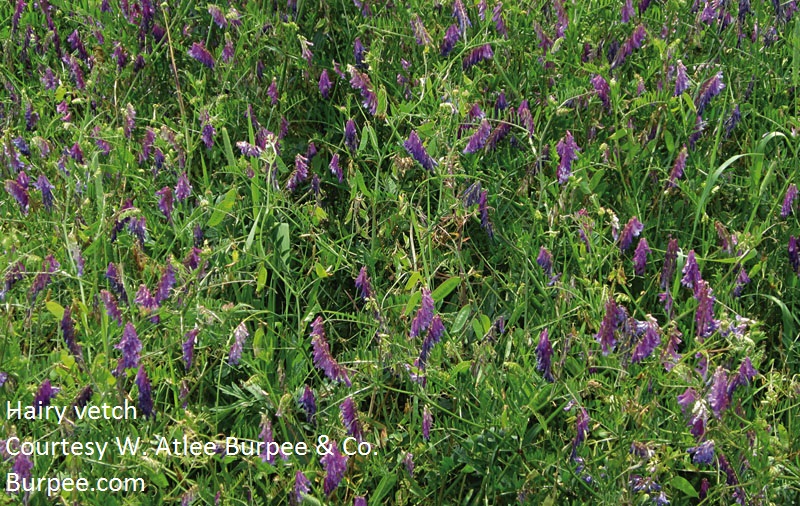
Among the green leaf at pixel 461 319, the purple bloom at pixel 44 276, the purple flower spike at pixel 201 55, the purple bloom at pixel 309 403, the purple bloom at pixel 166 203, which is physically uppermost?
the purple flower spike at pixel 201 55

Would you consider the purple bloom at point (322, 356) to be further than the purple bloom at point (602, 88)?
No

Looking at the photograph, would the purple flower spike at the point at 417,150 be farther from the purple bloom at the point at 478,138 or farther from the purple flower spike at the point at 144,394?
the purple flower spike at the point at 144,394

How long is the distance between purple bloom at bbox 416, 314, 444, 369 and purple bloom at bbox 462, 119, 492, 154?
0.72 m

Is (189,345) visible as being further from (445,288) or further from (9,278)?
(445,288)

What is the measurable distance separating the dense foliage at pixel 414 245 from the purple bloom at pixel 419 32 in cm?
1

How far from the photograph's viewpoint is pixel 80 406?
2.21 meters

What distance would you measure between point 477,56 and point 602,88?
15.4 inches

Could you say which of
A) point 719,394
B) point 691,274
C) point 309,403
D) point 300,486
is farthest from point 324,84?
point 719,394

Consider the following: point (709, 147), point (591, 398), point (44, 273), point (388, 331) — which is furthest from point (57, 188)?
point (709, 147)

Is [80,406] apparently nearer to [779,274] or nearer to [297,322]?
[297,322]

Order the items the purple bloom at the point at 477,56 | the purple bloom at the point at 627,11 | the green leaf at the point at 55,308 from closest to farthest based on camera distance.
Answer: the green leaf at the point at 55,308 → the purple bloom at the point at 477,56 → the purple bloom at the point at 627,11

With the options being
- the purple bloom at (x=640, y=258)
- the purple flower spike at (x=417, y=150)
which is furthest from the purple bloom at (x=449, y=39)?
the purple bloom at (x=640, y=258)

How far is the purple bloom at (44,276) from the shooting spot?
2402 mm

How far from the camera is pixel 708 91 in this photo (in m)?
2.87
